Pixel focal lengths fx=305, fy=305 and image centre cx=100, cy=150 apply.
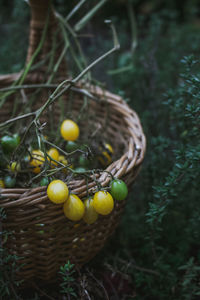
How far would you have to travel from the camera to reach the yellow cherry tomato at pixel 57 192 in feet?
2.15

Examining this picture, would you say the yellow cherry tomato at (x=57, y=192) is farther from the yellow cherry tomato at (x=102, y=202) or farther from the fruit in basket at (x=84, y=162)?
the fruit in basket at (x=84, y=162)

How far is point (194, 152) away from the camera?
2.58 ft

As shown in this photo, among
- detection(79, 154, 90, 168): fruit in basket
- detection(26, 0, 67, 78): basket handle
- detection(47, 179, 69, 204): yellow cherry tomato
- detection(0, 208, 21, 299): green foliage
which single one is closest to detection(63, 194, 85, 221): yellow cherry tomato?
detection(47, 179, 69, 204): yellow cherry tomato

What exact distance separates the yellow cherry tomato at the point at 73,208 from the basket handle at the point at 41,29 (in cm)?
75

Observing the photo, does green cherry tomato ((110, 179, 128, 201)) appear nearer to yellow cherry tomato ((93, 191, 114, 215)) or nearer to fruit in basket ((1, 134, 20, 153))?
yellow cherry tomato ((93, 191, 114, 215))

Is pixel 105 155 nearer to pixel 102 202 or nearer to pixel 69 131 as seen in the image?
pixel 69 131

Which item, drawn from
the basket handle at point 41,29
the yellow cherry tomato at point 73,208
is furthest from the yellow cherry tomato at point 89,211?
the basket handle at point 41,29

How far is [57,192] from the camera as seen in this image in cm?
66

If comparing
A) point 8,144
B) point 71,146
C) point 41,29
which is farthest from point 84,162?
point 41,29

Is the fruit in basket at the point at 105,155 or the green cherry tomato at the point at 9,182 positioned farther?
the fruit in basket at the point at 105,155

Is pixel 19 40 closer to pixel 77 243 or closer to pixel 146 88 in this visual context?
pixel 146 88

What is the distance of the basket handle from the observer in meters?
1.19

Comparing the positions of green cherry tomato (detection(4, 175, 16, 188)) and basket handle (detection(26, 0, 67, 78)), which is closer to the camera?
green cherry tomato (detection(4, 175, 16, 188))

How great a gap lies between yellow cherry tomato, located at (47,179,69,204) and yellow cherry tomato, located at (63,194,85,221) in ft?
0.06
